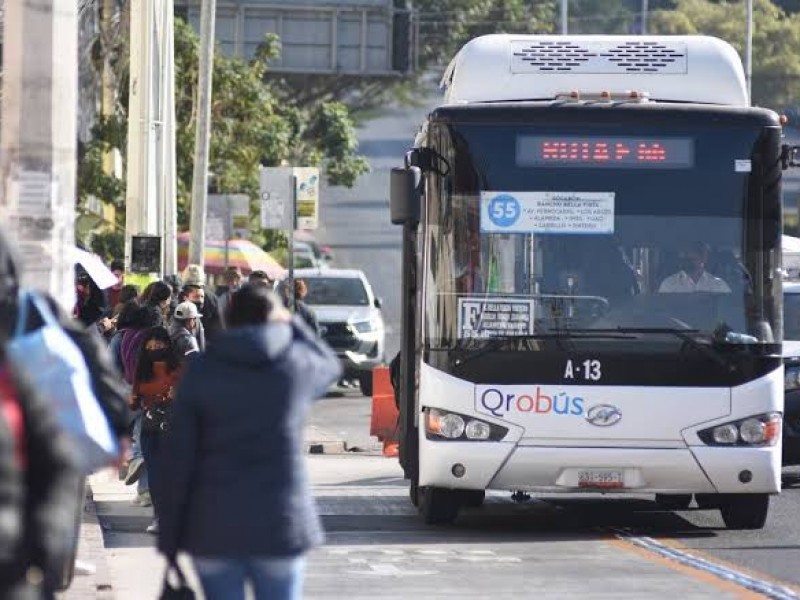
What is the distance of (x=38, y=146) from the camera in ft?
31.6

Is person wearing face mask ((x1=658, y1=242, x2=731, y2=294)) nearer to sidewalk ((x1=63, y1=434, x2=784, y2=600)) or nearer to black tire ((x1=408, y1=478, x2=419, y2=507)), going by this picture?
sidewalk ((x1=63, y1=434, x2=784, y2=600))

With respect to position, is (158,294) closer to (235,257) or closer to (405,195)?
(405,195)

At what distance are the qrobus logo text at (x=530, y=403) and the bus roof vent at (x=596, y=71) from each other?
6.68 feet

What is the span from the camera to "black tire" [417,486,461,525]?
567 inches

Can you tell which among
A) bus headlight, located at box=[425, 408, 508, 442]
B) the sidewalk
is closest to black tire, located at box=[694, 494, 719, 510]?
the sidewalk

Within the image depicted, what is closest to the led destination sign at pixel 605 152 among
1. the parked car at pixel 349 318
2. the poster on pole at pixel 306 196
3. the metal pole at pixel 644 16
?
the poster on pole at pixel 306 196

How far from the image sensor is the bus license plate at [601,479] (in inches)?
533

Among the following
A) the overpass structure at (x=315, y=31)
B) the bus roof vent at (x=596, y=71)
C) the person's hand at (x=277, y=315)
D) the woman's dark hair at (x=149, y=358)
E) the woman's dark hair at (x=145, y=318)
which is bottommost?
the woman's dark hair at (x=149, y=358)

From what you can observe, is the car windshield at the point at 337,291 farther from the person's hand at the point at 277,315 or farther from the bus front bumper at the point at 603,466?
the person's hand at the point at 277,315

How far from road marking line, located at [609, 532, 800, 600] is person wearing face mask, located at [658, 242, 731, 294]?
1.63 meters

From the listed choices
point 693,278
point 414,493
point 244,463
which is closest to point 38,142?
point 244,463

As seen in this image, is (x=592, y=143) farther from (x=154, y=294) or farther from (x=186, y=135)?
(x=186, y=135)

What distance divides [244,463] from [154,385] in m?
7.28

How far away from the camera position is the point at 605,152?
13.8 metres
